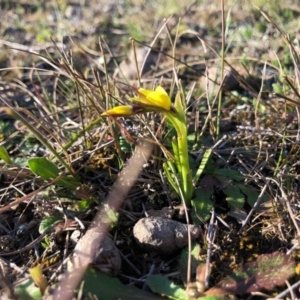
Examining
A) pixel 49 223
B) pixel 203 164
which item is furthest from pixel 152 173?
pixel 49 223

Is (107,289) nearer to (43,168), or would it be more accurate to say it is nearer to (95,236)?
(95,236)

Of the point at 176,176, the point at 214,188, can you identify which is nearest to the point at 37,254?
the point at 176,176

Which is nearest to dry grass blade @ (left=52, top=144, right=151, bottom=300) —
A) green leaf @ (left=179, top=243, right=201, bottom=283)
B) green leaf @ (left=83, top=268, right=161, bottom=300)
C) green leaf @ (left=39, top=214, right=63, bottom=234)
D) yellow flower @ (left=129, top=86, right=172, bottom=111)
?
green leaf @ (left=83, top=268, right=161, bottom=300)

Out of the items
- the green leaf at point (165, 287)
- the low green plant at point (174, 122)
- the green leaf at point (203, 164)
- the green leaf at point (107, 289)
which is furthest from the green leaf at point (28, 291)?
the green leaf at point (203, 164)

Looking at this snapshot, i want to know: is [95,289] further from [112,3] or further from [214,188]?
[112,3]

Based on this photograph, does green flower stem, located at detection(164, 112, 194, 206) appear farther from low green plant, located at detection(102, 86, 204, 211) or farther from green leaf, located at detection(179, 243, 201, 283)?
green leaf, located at detection(179, 243, 201, 283)

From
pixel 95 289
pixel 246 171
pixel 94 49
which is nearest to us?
pixel 95 289
